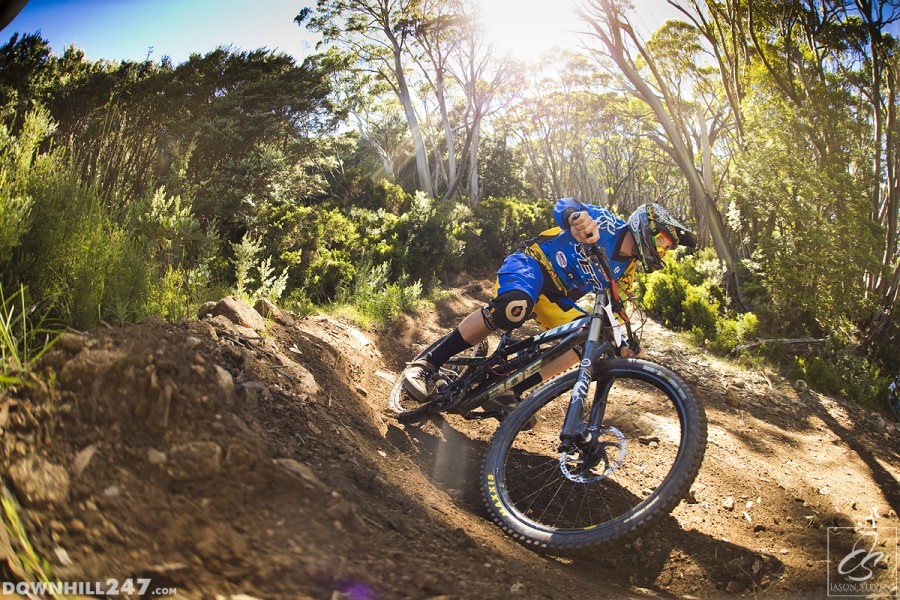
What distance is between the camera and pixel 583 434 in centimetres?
256

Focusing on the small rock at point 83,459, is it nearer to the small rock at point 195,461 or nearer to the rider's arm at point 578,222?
the small rock at point 195,461

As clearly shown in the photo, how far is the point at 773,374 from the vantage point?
21.9 ft

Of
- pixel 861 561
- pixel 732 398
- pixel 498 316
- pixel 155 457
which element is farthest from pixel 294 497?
pixel 732 398

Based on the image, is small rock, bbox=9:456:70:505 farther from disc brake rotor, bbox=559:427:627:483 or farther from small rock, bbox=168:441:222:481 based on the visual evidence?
disc brake rotor, bbox=559:427:627:483

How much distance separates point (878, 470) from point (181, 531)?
5.54 m

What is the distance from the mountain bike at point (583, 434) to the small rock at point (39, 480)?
1778 mm

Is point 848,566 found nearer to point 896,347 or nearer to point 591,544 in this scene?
point 591,544

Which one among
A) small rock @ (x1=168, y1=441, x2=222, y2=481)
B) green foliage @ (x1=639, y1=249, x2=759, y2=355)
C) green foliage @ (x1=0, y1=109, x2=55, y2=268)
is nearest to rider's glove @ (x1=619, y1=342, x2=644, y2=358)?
small rock @ (x1=168, y1=441, x2=222, y2=481)

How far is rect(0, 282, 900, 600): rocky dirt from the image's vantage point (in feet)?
4.54

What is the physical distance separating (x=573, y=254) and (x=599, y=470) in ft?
4.67

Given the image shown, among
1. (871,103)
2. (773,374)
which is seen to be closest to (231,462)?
(773,374)

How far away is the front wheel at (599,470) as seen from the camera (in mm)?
2211

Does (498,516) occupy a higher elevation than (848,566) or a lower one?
higher

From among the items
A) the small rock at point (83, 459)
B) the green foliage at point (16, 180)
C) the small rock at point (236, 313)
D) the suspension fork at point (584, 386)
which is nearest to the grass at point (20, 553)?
the small rock at point (83, 459)
